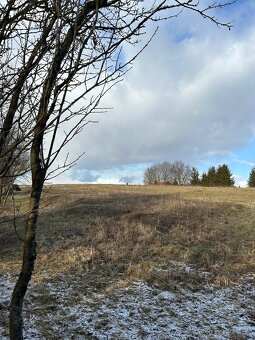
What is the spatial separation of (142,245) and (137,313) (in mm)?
3878

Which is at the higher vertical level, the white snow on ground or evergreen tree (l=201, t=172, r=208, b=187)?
evergreen tree (l=201, t=172, r=208, b=187)

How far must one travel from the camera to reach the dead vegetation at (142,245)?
902 cm

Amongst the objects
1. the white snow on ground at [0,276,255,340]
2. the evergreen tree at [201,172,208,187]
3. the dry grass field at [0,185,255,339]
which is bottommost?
the white snow on ground at [0,276,255,340]

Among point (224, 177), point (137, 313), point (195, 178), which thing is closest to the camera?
point (137, 313)

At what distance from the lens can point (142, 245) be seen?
11.0 m

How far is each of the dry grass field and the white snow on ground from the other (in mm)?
294

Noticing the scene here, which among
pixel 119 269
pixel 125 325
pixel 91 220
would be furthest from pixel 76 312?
pixel 91 220

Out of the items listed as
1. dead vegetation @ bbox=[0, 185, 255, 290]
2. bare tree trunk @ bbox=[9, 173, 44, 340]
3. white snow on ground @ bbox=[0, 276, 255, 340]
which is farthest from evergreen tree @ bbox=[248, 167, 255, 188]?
bare tree trunk @ bbox=[9, 173, 44, 340]

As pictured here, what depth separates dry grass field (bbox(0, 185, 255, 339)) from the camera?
29.0ft

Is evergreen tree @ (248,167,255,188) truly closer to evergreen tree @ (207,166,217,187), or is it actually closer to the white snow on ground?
evergreen tree @ (207,166,217,187)

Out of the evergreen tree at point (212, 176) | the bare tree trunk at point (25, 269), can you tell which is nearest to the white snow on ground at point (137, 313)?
the bare tree trunk at point (25, 269)

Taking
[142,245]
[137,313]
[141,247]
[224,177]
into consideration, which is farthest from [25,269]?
[224,177]

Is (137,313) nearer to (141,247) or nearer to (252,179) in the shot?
(141,247)

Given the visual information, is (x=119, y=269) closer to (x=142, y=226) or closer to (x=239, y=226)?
(x=142, y=226)
